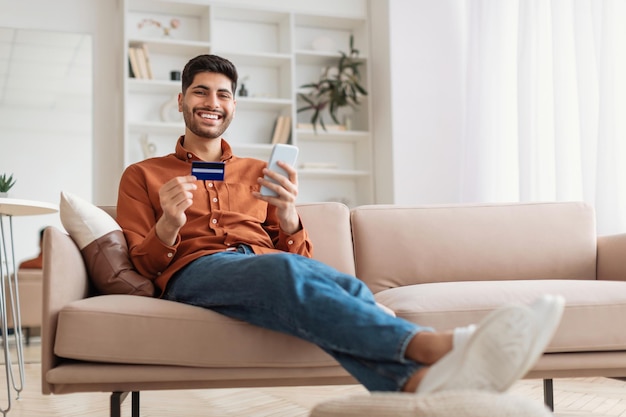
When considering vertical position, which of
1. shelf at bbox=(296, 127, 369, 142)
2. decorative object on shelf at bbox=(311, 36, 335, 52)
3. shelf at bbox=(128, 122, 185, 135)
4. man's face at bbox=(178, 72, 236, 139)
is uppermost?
decorative object on shelf at bbox=(311, 36, 335, 52)

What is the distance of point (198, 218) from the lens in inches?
83.0

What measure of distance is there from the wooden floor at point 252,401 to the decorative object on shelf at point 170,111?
2.20 metres

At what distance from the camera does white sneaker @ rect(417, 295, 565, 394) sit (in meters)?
1.26

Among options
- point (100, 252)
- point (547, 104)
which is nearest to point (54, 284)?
point (100, 252)

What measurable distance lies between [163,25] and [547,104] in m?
2.56

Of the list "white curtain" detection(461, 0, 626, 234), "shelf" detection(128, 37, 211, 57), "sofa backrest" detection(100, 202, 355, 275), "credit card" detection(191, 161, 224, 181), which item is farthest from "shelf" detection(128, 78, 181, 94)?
"credit card" detection(191, 161, 224, 181)

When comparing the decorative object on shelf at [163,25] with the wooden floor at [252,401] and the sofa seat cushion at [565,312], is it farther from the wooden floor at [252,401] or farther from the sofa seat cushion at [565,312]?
the sofa seat cushion at [565,312]

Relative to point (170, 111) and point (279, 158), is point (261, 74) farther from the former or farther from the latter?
point (279, 158)

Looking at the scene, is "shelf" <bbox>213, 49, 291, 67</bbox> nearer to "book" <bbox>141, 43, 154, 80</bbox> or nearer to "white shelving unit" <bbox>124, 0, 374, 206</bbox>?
"white shelving unit" <bbox>124, 0, 374, 206</bbox>

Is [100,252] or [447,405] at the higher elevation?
[100,252]

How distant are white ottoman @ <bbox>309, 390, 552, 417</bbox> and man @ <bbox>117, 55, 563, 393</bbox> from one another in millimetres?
33

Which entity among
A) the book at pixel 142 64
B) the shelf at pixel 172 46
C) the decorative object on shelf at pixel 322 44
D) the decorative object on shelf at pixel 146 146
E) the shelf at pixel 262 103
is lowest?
the decorative object on shelf at pixel 146 146

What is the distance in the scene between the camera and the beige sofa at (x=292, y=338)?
176cm

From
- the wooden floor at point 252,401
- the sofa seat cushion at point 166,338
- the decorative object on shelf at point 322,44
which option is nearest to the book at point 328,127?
the decorative object on shelf at point 322,44
